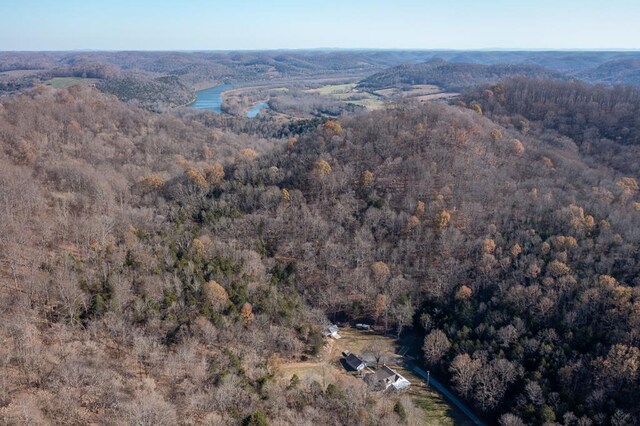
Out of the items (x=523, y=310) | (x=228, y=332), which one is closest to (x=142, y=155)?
Result: (x=228, y=332)

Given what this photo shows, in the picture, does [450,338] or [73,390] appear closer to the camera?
[73,390]

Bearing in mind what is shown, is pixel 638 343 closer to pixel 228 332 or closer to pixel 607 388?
pixel 607 388

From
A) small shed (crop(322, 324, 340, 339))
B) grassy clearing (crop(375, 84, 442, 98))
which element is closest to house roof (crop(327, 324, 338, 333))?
small shed (crop(322, 324, 340, 339))

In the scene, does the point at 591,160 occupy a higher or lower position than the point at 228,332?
higher

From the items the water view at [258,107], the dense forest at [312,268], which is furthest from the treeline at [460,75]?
the dense forest at [312,268]

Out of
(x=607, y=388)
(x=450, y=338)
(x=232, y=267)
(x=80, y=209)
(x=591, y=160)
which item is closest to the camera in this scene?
(x=607, y=388)

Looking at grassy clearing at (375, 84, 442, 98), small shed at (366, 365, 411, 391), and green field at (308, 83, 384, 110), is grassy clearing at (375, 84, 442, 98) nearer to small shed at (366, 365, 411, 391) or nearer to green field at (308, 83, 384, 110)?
green field at (308, 83, 384, 110)

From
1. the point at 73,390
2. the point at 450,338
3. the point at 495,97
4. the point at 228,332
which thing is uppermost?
the point at 495,97
